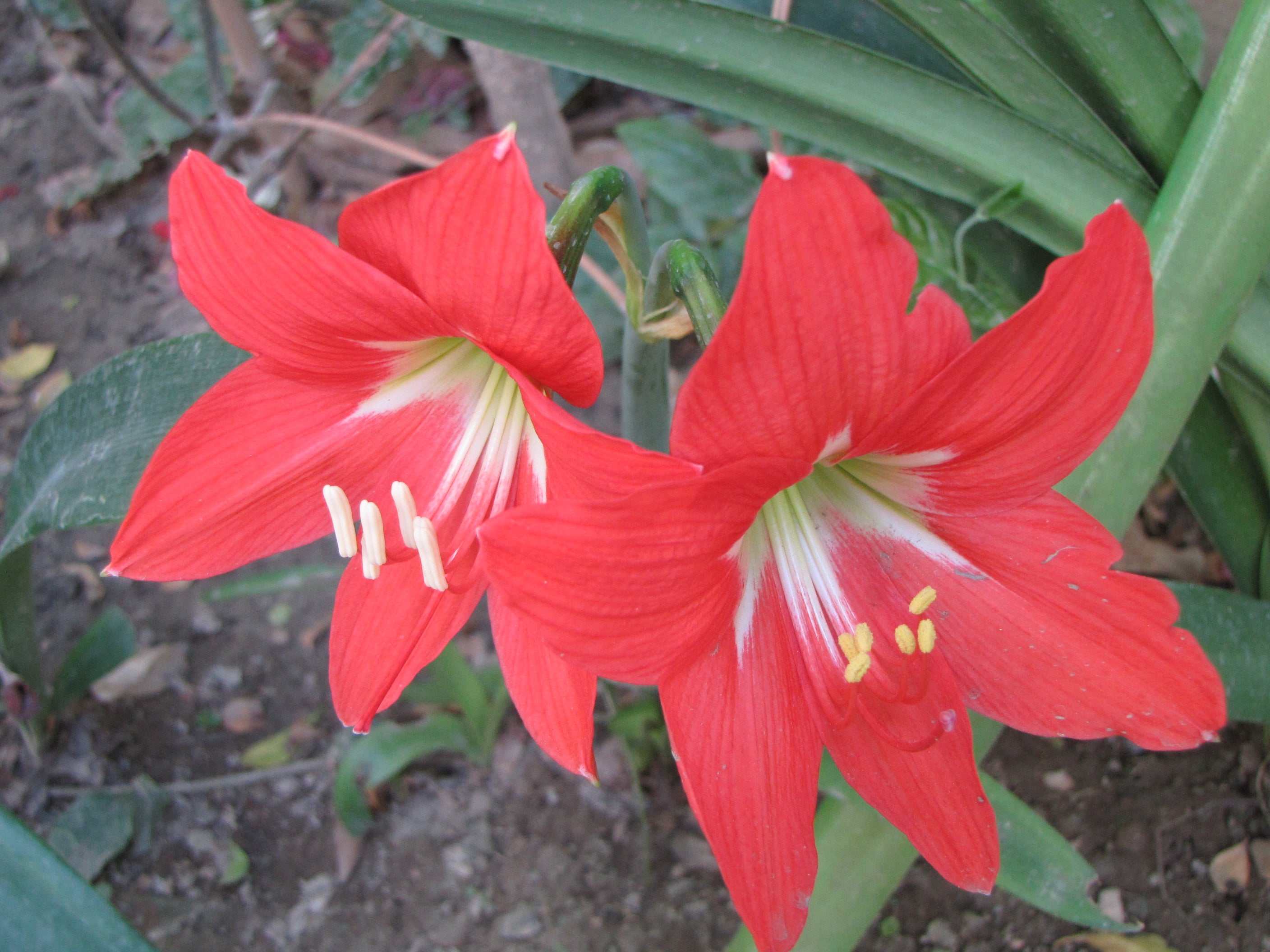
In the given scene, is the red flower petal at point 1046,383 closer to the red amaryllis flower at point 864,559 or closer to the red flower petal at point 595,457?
the red amaryllis flower at point 864,559

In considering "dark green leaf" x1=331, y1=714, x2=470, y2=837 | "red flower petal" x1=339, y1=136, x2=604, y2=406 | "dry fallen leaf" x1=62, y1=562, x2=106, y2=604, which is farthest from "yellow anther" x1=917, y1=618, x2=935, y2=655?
"dry fallen leaf" x1=62, y1=562, x2=106, y2=604

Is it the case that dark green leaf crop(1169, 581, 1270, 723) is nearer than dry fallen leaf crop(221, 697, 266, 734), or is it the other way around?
dark green leaf crop(1169, 581, 1270, 723)

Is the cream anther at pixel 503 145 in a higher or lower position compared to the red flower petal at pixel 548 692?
Answer: higher

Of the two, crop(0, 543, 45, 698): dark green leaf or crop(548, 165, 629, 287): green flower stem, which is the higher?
crop(548, 165, 629, 287): green flower stem

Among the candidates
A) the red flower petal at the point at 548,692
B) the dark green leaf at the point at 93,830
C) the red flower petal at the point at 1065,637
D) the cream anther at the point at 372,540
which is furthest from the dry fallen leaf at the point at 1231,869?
the dark green leaf at the point at 93,830

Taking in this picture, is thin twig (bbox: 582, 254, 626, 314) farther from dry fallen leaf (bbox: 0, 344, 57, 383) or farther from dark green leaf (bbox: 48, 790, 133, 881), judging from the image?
dry fallen leaf (bbox: 0, 344, 57, 383)

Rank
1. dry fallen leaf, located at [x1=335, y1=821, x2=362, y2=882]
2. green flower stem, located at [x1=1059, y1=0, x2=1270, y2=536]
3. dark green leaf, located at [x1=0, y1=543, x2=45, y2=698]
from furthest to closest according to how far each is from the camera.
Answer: dry fallen leaf, located at [x1=335, y1=821, x2=362, y2=882] < dark green leaf, located at [x1=0, y1=543, x2=45, y2=698] < green flower stem, located at [x1=1059, y1=0, x2=1270, y2=536]

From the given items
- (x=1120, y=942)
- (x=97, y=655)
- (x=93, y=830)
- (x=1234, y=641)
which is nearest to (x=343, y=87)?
(x=97, y=655)

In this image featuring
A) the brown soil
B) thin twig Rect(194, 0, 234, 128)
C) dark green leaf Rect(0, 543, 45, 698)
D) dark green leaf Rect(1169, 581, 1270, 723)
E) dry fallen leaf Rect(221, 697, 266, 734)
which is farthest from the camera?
thin twig Rect(194, 0, 234, 128)
